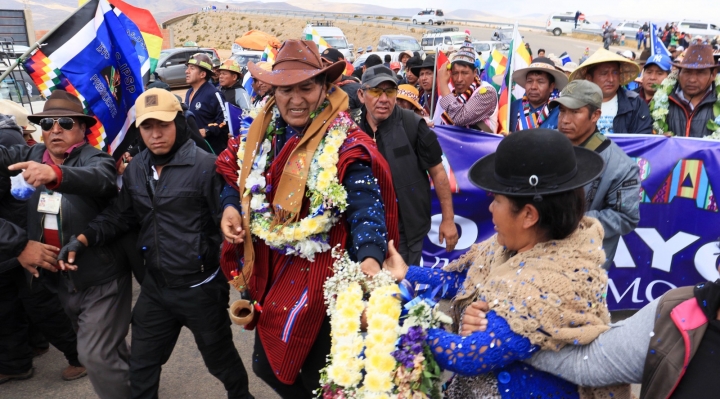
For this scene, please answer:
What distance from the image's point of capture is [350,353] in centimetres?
209

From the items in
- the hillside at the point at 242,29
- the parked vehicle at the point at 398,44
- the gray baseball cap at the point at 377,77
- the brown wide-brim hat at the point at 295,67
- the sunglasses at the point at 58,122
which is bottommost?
the hillside at the point at 242,29

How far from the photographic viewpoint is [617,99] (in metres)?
5.40

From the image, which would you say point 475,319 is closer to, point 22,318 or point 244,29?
point 22,318

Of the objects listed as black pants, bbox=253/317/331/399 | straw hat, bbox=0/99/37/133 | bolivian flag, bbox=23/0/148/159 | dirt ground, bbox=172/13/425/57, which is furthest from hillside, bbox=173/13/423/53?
black pants, bbox=253/317/331/399

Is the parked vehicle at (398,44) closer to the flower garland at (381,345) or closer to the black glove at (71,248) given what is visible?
the black glove at (71,248)

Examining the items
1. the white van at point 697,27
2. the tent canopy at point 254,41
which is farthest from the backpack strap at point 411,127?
the white van at point 697,27

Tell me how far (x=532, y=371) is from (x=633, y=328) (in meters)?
0.38

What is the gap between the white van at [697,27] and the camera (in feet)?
137

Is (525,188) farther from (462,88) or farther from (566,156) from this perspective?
(462,88)

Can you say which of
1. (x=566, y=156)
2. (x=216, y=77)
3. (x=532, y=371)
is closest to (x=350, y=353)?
(x=532, y=371)

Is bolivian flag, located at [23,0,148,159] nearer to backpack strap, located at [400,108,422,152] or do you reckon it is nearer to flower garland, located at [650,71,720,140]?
backpack strap, located at [400,108,422,152]

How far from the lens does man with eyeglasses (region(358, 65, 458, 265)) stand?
13.6 ft

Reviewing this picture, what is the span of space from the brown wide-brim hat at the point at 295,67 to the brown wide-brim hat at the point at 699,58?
3.94 meters

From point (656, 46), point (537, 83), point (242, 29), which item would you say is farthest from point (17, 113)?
point (242, 29)
